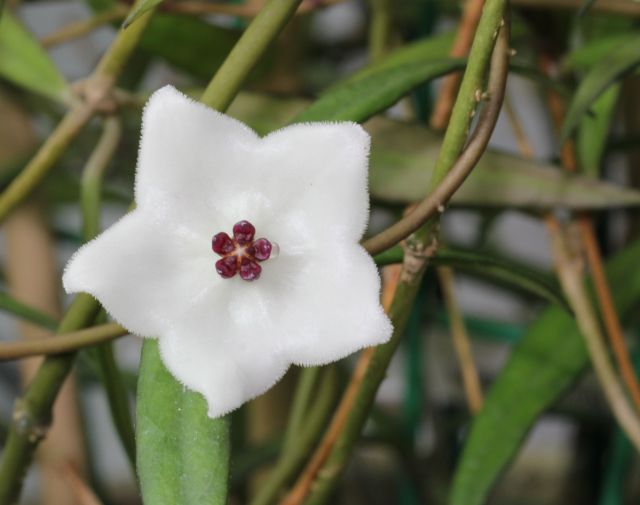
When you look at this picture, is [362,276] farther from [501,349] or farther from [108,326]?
[501,349]

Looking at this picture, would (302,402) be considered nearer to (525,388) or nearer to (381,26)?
(525,388)

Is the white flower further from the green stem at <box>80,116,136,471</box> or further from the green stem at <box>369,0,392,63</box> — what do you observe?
the green stem at <box>369,0,392,63</box>

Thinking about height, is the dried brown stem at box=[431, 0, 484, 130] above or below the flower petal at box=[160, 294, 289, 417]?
above

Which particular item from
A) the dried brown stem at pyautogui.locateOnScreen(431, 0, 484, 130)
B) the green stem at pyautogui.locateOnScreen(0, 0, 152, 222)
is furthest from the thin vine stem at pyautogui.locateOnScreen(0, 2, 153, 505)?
the dried brown stem at pyautogui.locateOnScreen(431, 0, 484, 130)

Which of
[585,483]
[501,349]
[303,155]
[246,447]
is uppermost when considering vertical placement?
[303,155]

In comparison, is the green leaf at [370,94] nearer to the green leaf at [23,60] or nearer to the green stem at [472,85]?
the green stem at [472,85]

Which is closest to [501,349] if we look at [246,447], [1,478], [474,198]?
[246,447]

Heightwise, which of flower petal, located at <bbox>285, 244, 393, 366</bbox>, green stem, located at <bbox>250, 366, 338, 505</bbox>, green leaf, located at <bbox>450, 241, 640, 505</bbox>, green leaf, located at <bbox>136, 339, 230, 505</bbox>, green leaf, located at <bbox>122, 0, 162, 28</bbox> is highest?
green leaf, located at <bbox>122, 0, 162, 28</bbox>
